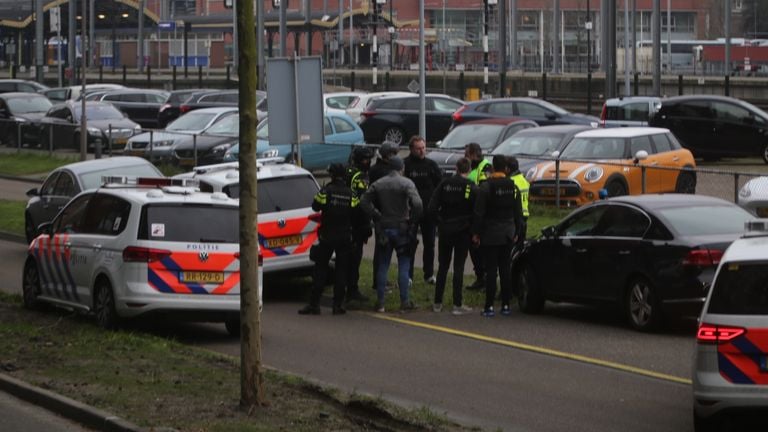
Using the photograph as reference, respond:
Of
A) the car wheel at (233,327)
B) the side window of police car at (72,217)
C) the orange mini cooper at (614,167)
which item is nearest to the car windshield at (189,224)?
the car wheel at (233,327)

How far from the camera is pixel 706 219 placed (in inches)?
589

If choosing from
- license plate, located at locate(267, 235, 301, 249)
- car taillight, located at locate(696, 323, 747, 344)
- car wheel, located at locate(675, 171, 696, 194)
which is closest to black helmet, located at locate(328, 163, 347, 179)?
license plate, located at locate(267, 235, 301, 249)

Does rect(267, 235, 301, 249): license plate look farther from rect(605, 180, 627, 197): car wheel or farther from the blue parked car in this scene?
the blue parked car

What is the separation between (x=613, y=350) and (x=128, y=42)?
112740 mm

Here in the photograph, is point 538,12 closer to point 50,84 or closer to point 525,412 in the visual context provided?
point 50,84

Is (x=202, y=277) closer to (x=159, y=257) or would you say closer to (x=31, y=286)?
(x=159, y=257)

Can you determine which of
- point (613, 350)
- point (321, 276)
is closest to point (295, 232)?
point (321, 276)

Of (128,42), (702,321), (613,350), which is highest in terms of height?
(128,42)

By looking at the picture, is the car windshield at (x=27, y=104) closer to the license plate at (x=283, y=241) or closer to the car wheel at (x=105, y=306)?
the license plate at (x=283, y=241)

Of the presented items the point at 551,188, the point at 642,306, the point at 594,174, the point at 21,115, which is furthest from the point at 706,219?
the point at 21,115

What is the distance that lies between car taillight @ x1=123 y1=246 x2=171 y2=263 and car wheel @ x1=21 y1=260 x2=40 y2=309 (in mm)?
2723

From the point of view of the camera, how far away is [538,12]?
11969cm

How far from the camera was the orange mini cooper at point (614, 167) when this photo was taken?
25469 mm

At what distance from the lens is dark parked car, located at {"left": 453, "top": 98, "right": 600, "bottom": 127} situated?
38281 millimetres
